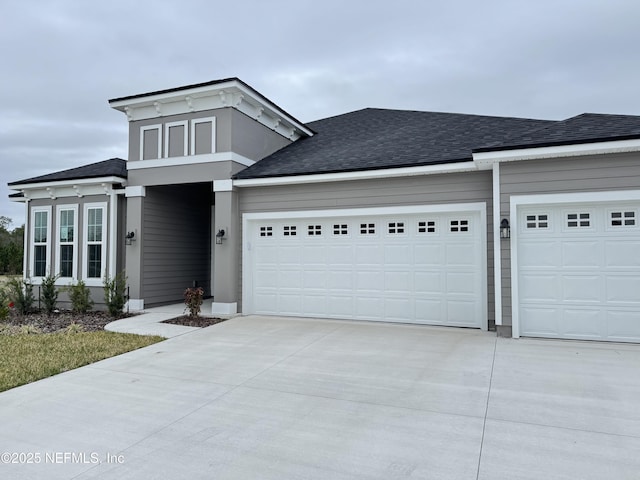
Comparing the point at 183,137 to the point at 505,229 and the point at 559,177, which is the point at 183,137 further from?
the point at 559,177

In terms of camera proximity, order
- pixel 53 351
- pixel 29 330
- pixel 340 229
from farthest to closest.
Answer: pixel 340 229 → pixel 29 330 → pixel 53 351

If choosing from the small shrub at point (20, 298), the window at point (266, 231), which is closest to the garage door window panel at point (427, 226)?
the window at point (266, 231)

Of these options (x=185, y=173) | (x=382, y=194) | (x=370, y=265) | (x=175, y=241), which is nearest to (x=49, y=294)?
(x=175, y=241)

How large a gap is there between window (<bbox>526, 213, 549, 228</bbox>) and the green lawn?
6.53 meters

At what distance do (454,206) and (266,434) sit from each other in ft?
18.4

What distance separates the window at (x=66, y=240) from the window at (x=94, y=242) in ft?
1.40

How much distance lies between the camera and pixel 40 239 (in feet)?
37.2

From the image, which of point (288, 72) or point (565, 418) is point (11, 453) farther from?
point (288, 72)

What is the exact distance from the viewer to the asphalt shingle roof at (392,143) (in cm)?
829

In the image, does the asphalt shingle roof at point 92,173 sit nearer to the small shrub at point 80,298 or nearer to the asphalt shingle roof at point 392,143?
the small shrub at point 80,298

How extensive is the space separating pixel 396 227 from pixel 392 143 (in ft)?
8.07

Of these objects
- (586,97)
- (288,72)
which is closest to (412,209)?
(288,72)

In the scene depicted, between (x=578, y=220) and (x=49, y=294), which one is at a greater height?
(x=578, y=220)

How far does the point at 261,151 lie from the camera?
10547 mm
